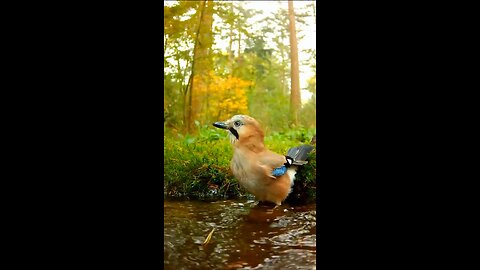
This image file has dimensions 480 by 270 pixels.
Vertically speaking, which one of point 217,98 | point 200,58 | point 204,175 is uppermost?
point 200,58

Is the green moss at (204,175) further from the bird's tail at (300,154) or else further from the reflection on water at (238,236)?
the reflection on water at (238,236)

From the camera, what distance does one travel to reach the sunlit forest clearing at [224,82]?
2225 millimetres

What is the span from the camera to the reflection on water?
1166mm

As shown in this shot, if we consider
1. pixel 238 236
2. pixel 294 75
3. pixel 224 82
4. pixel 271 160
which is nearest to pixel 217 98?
pixel 224 82

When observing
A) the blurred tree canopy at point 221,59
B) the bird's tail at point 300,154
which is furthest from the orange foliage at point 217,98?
the bird's tail at point 300,154

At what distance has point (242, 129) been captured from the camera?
198 centimetres

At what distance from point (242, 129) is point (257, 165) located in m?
0.20

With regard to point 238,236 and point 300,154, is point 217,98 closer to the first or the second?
point 300,154

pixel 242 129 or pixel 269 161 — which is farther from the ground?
pixel 242 129

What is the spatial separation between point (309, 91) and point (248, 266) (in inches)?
112

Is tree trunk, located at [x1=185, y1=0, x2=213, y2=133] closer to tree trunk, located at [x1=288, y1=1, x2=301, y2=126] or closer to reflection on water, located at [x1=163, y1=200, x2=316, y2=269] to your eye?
tree trunk, located at [x1=288, y1=1, x2=301, y2=126]
